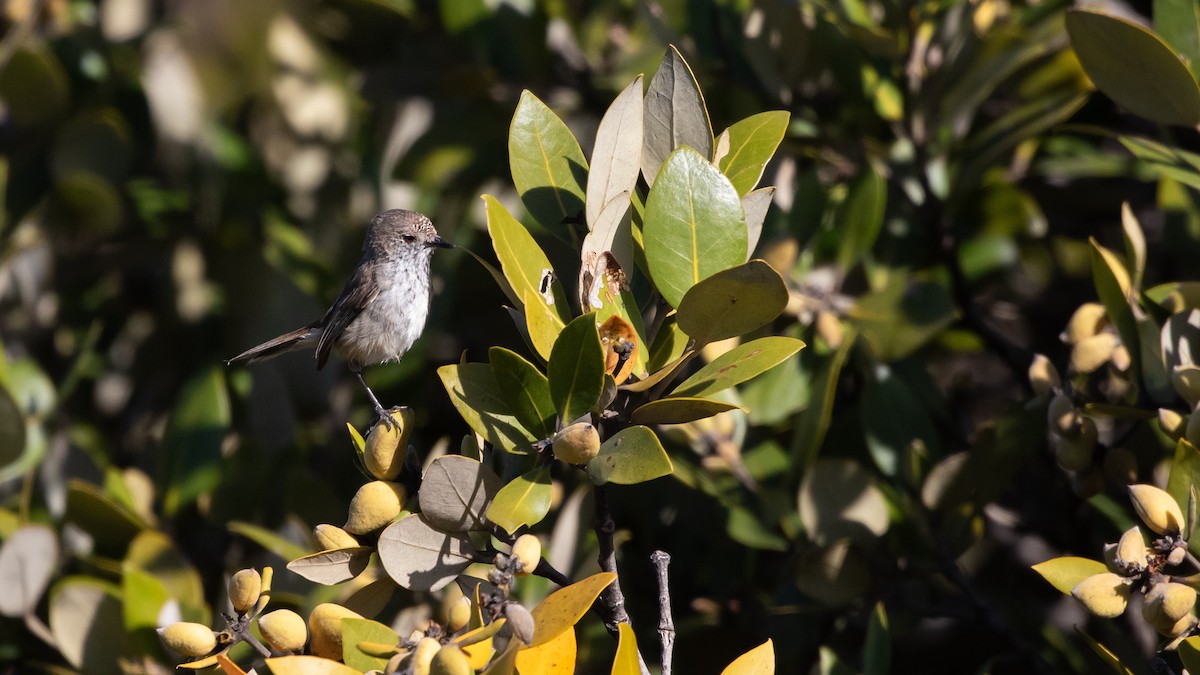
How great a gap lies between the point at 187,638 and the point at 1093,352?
185cm

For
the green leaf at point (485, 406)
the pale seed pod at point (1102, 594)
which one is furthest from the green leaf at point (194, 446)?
the pale seed pod at point (1102, 594)

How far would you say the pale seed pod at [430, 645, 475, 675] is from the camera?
1537 mm

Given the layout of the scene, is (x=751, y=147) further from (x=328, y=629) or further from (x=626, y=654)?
(x=328, y=629)

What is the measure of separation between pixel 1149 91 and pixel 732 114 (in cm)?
116

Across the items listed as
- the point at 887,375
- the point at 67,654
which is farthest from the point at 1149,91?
the point at 67,654

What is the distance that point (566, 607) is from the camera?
172 centimetres

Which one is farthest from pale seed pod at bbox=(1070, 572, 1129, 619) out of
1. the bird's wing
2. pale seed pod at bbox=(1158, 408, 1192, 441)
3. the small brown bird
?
the bird's wing

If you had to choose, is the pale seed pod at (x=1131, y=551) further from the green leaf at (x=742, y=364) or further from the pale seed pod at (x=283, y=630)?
the pale seed pod at (x=283, y=630)

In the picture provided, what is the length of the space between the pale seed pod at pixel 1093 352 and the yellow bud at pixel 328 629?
1.57m

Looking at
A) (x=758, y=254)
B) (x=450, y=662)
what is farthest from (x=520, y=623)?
(x=758, y=254)

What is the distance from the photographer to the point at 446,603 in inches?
110

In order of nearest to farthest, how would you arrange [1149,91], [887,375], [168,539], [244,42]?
[1149,91]
[887,375]
[168,539]
[244,42]

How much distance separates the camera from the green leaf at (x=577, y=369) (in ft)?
5.71

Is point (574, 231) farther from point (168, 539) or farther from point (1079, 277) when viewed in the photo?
point (1079, 277)
